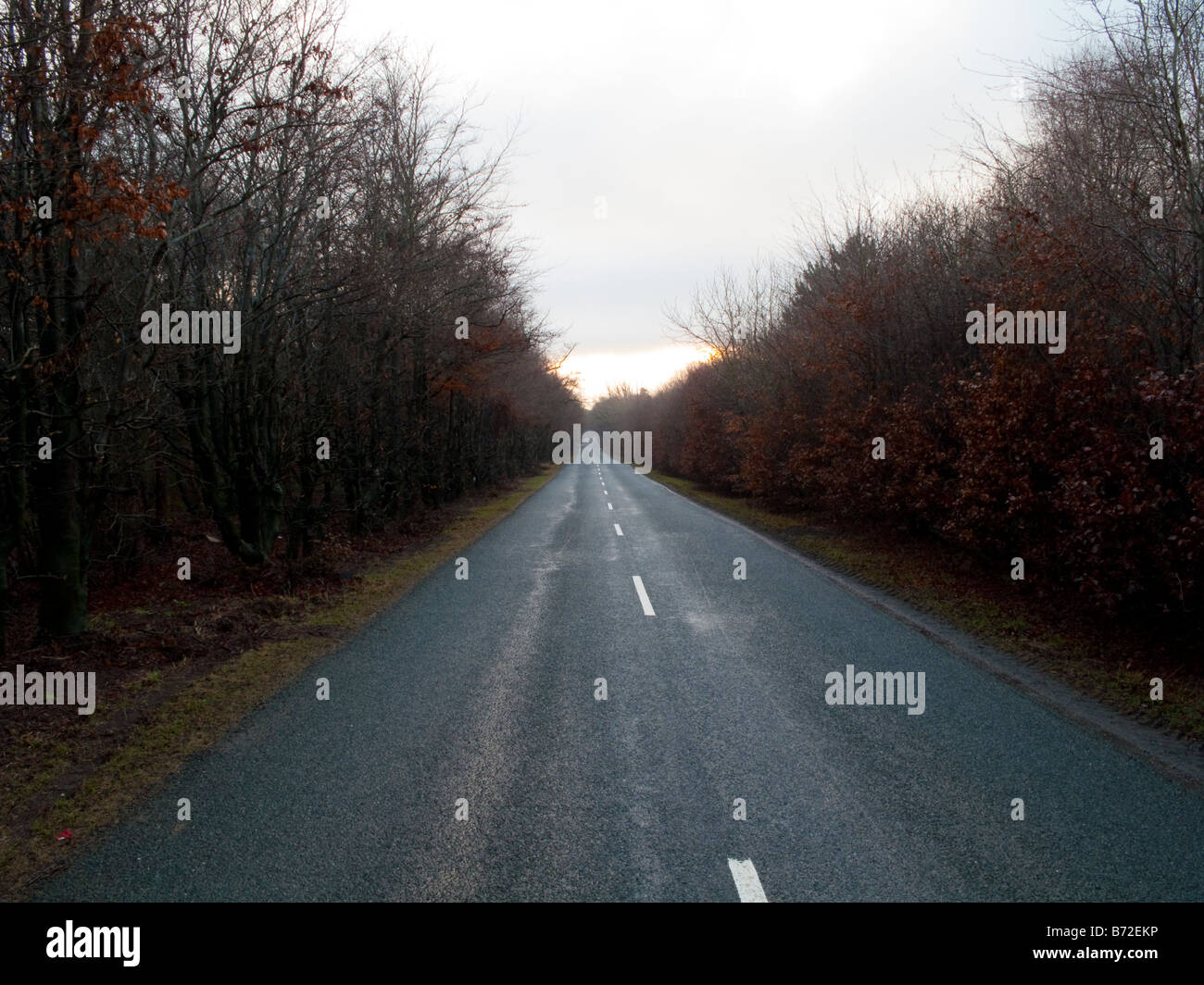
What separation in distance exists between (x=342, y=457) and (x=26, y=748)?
11428mm

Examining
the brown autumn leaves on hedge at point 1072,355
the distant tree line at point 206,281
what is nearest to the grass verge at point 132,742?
the distant tree line at point 206,281

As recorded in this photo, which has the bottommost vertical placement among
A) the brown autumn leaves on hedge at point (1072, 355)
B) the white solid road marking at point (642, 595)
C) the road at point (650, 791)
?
the road at point (650, 791)

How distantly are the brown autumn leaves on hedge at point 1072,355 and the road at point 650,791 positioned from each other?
2.22 metres

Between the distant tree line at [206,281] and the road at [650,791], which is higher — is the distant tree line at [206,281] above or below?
above

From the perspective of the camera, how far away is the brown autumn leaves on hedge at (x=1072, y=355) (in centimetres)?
764

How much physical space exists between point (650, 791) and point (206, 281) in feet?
31.8

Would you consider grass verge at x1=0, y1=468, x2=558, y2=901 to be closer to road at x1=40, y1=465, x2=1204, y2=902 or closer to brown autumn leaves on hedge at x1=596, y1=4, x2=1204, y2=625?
road at x1=40, y1=465, x2=1204, y2=902

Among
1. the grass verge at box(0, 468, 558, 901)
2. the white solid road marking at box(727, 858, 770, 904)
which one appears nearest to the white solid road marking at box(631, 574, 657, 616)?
the grass verge at box(0, 468, 558, 901)

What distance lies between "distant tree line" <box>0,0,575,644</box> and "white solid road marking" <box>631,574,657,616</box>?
622 cm

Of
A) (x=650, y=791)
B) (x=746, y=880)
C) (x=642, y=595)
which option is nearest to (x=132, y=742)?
(x=650, y=791)

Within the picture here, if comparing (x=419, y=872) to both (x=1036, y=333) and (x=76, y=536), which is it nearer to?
(x=76, y=536)

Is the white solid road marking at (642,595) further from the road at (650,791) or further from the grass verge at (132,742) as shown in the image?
the grass verge at (132,742)
